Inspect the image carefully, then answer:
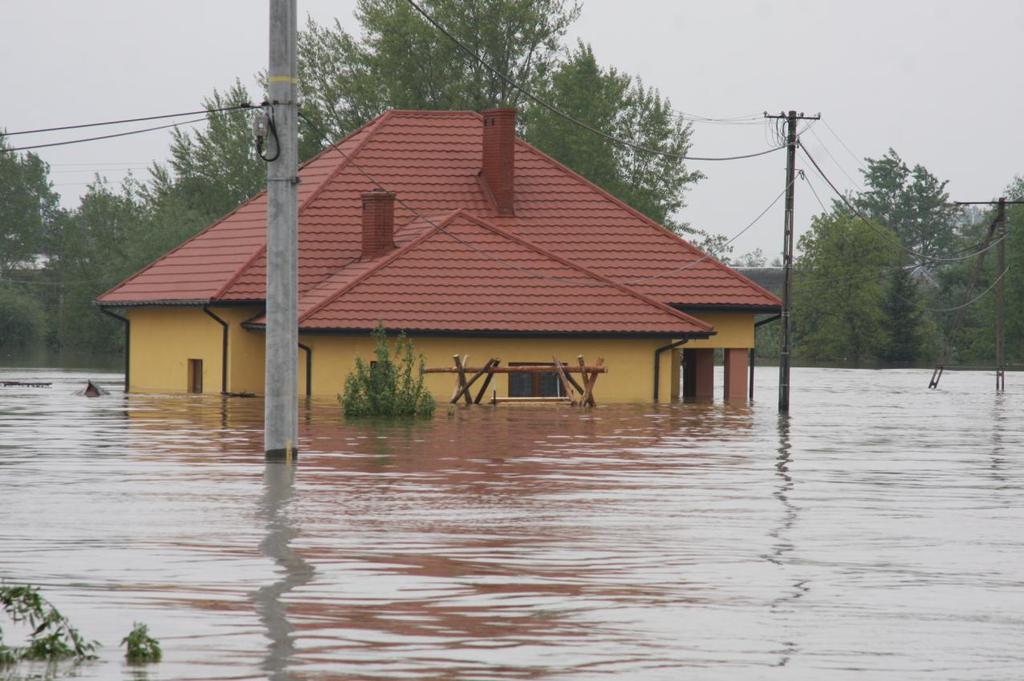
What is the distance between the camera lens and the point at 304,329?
40375 millimetres

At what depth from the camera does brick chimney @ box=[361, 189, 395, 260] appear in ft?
150

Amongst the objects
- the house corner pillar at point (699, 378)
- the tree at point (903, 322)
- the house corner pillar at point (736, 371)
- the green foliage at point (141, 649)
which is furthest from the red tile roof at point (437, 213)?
the tree at point (903, 322)

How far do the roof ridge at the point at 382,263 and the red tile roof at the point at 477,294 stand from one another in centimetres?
3

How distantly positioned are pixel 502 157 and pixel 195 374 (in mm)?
11144

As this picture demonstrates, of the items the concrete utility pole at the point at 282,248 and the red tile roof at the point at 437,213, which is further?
the red tile roof at the point at 437,213

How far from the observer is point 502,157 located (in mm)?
50188

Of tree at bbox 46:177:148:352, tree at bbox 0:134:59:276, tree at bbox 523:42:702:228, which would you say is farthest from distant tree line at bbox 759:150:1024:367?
tree at bbox 0:134:59:276

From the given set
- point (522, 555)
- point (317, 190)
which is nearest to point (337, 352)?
point (317, 190)

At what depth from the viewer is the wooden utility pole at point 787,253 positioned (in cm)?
4000

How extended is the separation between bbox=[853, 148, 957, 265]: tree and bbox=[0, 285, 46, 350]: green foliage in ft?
285

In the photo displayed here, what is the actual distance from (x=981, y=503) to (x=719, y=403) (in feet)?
89.0

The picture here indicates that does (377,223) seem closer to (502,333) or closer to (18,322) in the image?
(502,333)

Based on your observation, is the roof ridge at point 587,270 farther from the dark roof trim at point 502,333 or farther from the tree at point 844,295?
the tree at point 844,295

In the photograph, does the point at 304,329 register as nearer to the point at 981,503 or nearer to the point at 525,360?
the point at 525,360
